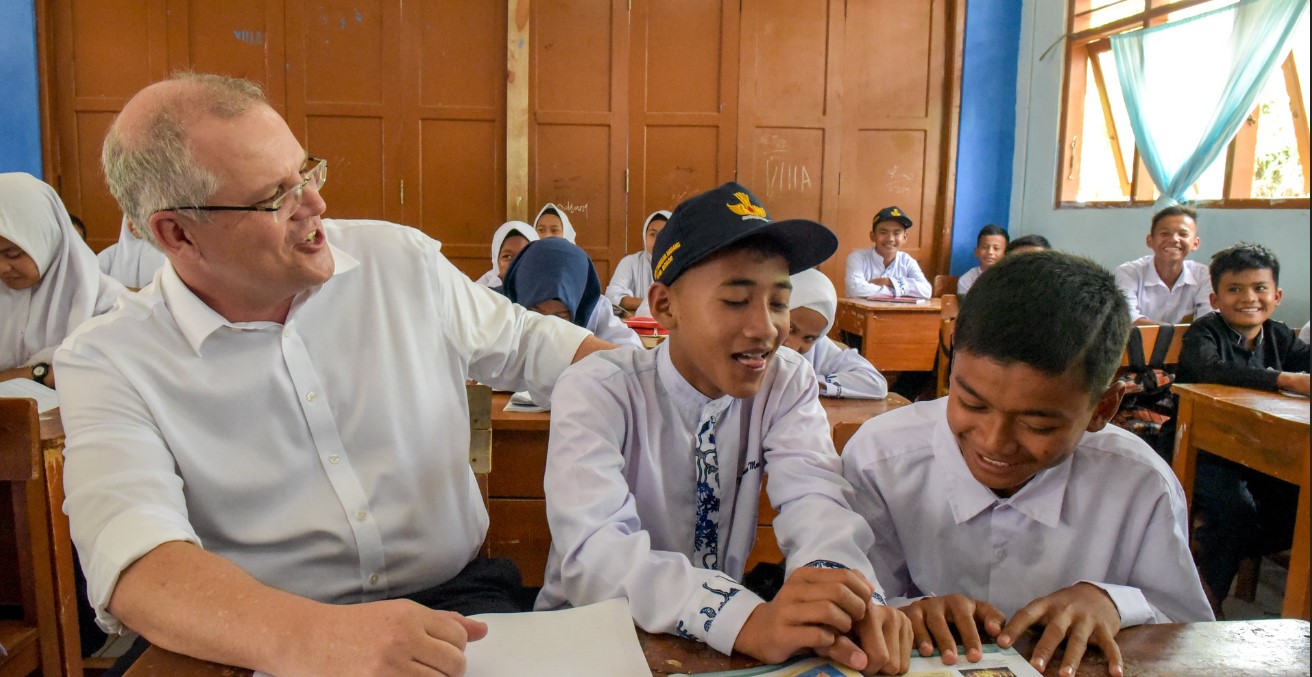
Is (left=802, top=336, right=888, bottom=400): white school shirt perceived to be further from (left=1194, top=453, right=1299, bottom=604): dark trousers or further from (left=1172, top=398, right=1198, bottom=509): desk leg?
(left=1194, top=453, right=1299, bottom=604): dark trousers

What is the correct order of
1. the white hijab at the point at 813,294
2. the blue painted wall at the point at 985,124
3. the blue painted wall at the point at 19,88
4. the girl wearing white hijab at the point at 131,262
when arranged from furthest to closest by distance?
the blue painted wall at the point at 985,124 → the blue painted wall at the point at 19,88 → the girl wearing white hijab at the point at 131,262 → the white hijab at the point at 813,294

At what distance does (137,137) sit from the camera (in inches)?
44.4

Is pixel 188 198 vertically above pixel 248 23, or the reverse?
pixel 248 23

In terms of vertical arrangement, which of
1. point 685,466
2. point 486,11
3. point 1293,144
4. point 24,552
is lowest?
point 24,552

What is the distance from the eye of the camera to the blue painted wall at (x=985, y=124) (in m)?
6.73

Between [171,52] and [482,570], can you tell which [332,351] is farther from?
[171,52]

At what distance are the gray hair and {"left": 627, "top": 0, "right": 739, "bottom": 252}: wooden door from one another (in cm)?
566

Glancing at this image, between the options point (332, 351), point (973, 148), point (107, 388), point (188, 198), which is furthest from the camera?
point (973, 148)

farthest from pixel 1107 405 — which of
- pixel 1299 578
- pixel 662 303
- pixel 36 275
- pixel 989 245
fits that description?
pixel 989 245

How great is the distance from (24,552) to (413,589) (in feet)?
2.80

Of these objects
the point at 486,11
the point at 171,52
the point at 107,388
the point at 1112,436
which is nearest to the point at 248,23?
the point at 171,52

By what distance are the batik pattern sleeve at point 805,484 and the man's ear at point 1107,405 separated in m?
0.36

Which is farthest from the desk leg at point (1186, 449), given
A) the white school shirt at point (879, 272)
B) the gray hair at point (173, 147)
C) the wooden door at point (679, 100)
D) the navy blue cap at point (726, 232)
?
the wooden door at point (679, 100)

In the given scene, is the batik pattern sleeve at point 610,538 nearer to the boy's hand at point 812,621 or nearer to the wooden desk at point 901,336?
the boy's hand at point 812,621
